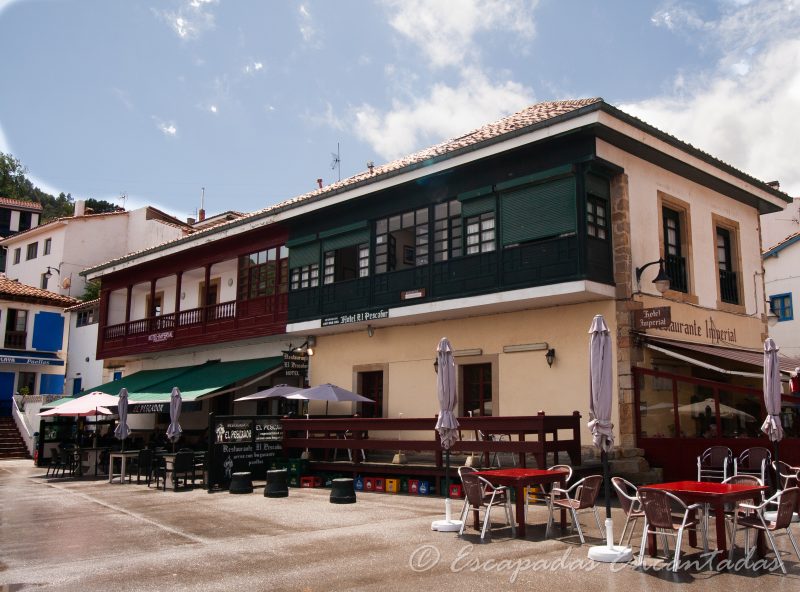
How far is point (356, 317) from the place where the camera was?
61.6ft

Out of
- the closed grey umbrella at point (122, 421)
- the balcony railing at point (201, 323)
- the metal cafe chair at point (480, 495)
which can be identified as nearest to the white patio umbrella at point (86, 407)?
the closed grey umbrella at point (122, 421)

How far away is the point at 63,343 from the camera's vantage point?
3741 cm

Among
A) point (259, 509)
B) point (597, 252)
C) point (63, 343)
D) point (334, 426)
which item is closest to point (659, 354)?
point (597, 252)

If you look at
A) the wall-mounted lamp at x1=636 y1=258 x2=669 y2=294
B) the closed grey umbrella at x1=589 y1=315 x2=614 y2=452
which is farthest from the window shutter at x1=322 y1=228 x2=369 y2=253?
the closed grey umbrella at x1=589 y1=315 x2=614 y2=452

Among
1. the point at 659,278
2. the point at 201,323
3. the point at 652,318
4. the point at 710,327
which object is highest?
the point at 201,323

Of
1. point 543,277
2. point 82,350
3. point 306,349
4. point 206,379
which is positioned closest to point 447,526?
point 543,277

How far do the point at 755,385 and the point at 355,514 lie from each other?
35.4ft

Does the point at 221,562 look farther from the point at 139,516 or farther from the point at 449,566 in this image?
the point at 139,516

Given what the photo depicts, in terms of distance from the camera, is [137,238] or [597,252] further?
[137,238]

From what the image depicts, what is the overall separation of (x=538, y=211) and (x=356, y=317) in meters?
5.80

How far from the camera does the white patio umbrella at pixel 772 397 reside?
10000mm

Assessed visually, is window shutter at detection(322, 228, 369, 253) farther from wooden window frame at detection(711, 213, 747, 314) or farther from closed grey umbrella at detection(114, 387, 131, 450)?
wooden window frame at detection(711, 213, 747, 314)

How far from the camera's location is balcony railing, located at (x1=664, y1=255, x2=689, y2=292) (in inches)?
645

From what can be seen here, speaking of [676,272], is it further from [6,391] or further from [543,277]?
[6,391]
